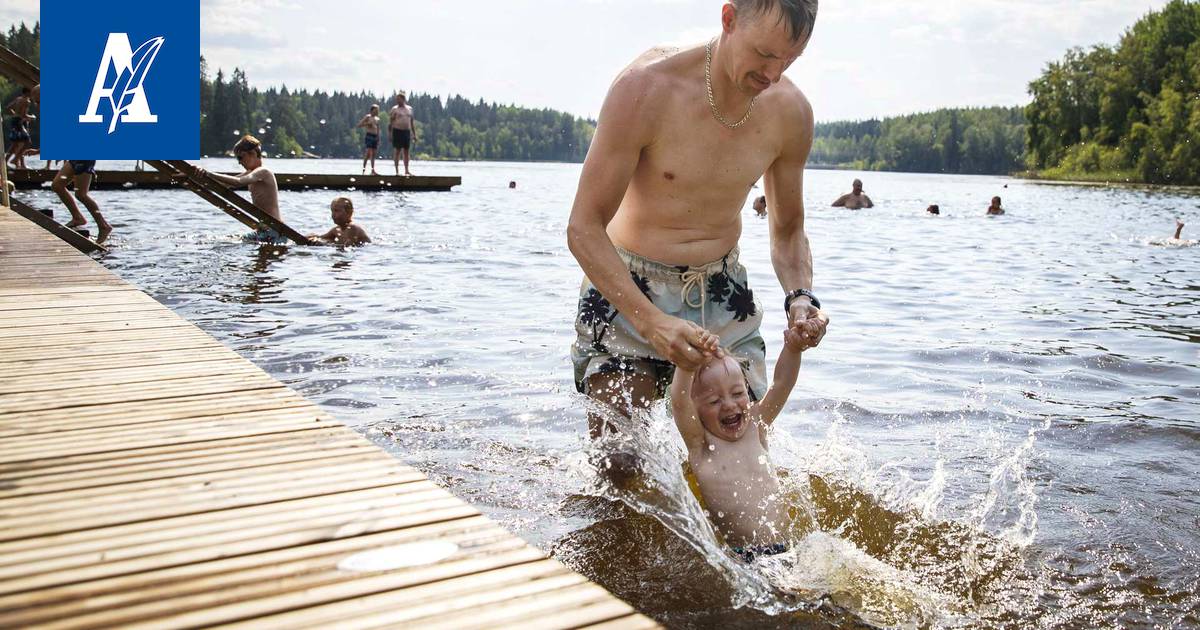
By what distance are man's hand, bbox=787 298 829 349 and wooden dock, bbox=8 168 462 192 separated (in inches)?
915

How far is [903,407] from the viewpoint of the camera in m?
6.07

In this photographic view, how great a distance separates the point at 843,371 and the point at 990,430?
5.05ft

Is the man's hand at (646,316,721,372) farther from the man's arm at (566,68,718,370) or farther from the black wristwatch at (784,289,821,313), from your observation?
the black wristwatch at (784,289,821,313)

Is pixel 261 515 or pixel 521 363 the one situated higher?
pixel 261 515

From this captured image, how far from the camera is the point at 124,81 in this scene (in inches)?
768

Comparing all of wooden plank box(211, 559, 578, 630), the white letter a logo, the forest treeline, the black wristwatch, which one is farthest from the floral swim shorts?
the forest treeline

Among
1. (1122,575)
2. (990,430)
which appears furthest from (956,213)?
(1122,575)

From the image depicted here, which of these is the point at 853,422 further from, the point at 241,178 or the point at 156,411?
the point at 241,178

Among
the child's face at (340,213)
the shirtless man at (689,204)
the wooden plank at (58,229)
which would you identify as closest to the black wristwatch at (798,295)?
the shirtless man at (689,204)

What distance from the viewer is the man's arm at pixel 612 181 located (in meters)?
3.26

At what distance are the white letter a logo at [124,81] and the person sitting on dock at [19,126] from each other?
142 cm

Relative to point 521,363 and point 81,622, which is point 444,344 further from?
point 81,622

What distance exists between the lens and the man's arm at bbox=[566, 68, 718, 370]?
3258 millimetres

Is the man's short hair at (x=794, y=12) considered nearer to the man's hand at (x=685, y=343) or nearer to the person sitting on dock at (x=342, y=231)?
the man's hand at (x=685, y=343)
